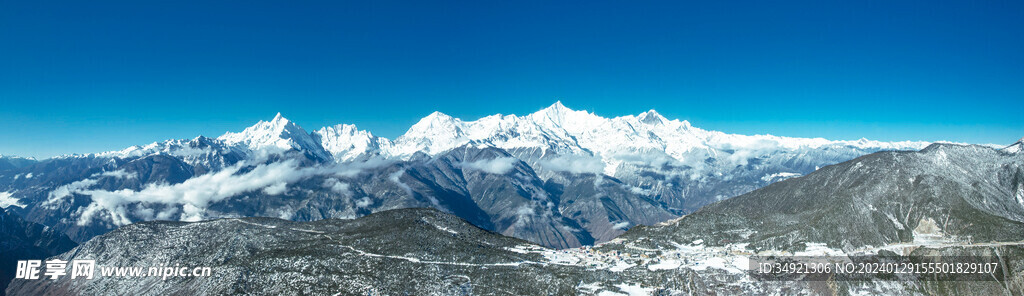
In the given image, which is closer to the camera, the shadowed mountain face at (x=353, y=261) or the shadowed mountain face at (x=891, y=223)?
the shadowed mountain face at (x=353, y=261)

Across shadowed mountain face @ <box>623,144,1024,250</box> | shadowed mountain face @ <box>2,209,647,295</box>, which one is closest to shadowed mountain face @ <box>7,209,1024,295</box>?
shadowed mountain face @ <box>2,209,647,295</box>

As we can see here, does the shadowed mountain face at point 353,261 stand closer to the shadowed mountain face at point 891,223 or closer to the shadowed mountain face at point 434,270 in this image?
the shadowed mountain face at point 434,270

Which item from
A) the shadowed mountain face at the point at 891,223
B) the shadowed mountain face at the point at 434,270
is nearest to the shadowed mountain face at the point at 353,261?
the shadowed mountain face at the point at 434,270

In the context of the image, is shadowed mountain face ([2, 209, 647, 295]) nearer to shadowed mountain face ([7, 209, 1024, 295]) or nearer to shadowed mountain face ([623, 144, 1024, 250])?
shadowed mountain face ([7, 209, 1024, 295])

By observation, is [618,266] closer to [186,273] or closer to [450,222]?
[450,222]

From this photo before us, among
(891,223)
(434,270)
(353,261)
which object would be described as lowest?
(434,270)

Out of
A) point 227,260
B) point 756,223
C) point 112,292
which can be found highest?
point 756,223

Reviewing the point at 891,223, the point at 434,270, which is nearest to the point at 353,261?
the point at 434,270

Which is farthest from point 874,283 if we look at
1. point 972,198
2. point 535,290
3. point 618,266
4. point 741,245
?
point 535,290

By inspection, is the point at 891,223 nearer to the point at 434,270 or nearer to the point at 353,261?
the point at 434,270

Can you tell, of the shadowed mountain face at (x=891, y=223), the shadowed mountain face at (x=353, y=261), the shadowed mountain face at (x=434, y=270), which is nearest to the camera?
the shadowed mountain face at (x=434, y=270)

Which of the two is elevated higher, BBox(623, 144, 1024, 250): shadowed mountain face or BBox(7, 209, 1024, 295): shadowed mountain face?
BBox(623, 144, 1024, 250): shadowed mountain face
